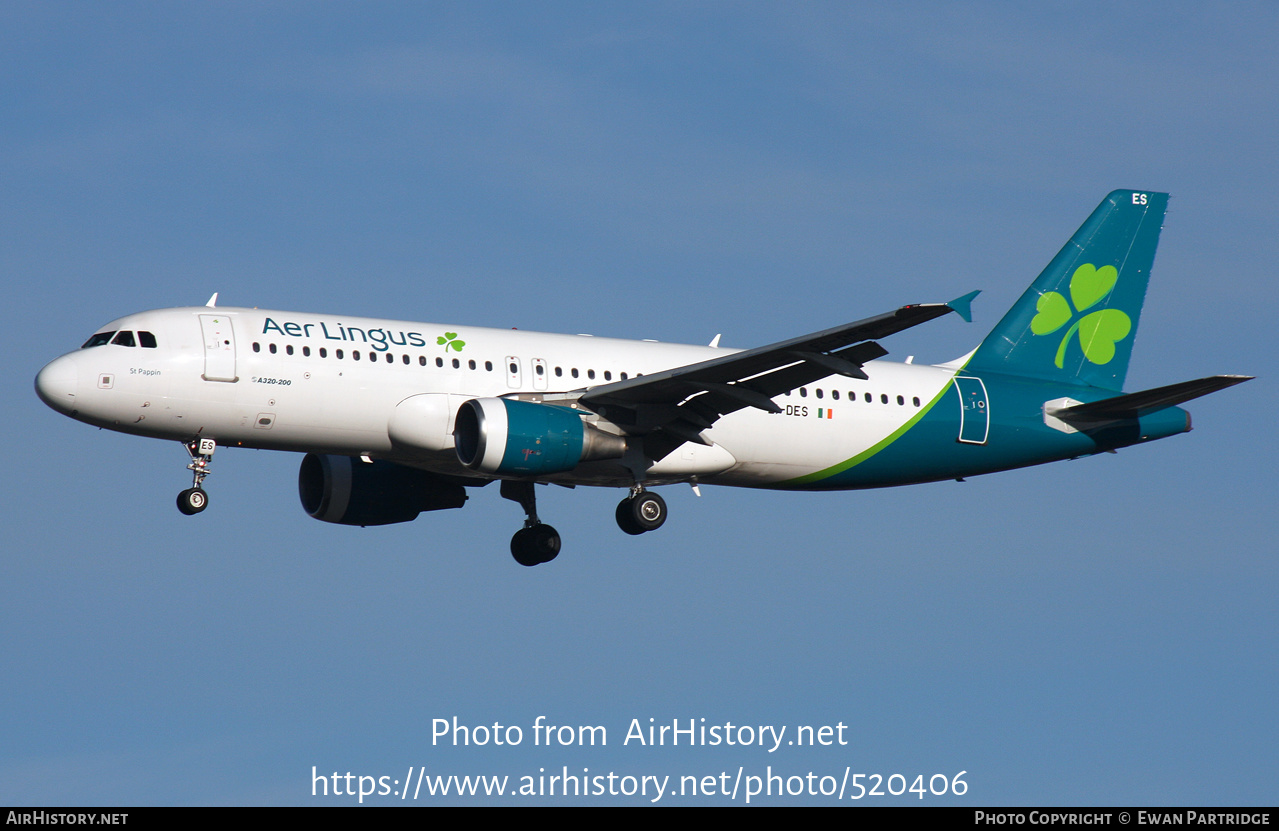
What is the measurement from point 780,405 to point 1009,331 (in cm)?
783

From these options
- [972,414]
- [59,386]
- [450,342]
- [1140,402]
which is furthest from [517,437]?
[1140,402]

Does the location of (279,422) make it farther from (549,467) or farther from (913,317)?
(913,317)

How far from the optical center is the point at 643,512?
3612 centimetres

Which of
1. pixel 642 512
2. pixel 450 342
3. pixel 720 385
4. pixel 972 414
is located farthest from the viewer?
pixel 972 414

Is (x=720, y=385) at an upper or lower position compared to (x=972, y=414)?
lower

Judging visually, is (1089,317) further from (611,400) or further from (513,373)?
(513,373)

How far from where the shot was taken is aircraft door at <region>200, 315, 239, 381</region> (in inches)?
1284

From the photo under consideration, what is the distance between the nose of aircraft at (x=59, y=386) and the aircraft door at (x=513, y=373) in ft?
28.8

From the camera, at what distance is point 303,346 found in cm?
3328

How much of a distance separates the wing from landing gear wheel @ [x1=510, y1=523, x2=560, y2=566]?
4.49m

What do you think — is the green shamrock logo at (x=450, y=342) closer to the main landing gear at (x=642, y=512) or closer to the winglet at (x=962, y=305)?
the main landing gear at (x=642, y=512)

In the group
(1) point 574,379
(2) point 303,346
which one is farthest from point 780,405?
(2) point 303,346

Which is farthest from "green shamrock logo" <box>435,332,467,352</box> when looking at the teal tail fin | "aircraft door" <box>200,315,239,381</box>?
the teal tail fin

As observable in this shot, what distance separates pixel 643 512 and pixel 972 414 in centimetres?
867
